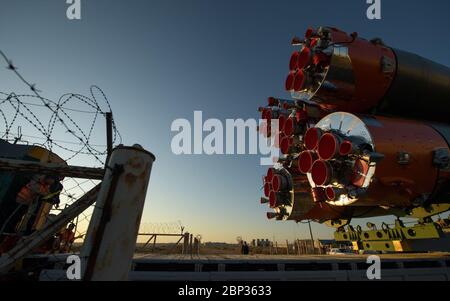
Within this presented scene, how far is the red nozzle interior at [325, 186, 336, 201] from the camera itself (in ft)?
21.0

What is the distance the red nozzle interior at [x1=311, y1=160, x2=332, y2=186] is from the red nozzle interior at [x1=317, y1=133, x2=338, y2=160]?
0.16 metres

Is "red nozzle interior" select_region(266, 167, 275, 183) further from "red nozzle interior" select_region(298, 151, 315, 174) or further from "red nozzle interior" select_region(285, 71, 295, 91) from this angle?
"red nozzle interior" select_region(285, 71, 295, 91)

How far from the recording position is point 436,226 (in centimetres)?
856

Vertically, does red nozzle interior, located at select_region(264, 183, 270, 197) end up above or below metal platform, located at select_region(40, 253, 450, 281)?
above

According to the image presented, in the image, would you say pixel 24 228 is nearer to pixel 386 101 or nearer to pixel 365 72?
pixel 365 72

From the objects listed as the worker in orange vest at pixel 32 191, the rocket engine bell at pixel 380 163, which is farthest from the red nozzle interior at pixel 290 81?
the worker in orange vest at pixel 32 191

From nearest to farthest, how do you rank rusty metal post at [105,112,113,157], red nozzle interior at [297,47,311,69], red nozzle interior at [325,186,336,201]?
rusty metal post at [105,112,113,157] < red nozzle interior at [325,186,336,201] < red nozzle interior at [297,47,311,69]

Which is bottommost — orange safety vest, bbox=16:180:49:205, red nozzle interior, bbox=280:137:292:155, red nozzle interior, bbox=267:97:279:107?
orange safety vest, bbox=16:180:49:205

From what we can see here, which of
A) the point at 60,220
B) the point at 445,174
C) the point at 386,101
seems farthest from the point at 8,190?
the point at 445,174

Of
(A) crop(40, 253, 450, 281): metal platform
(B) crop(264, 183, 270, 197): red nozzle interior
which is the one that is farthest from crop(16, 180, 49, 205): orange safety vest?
(B) crop(264, 183, 270, 197): red nozzle interior

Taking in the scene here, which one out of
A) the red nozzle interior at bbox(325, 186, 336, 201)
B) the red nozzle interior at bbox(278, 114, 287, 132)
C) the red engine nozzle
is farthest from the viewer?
the red nozzle interior at bbox(278, 114, 287, 132)

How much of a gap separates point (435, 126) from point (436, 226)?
336 cm

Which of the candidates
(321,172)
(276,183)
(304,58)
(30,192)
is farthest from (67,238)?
(304,58)
